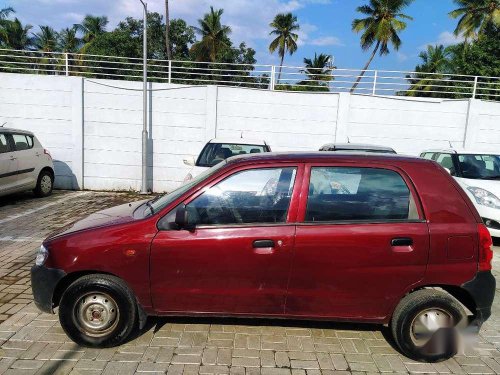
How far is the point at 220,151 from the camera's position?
309 inches

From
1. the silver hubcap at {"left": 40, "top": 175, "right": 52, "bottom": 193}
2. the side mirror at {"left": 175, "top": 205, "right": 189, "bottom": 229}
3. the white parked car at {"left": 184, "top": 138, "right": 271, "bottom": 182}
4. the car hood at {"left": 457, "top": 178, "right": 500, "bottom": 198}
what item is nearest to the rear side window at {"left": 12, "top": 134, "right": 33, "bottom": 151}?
the silver hubcap at {"left": 40, "top": 175, "right": 52, "bottom": 193}

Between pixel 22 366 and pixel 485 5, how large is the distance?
3434cm

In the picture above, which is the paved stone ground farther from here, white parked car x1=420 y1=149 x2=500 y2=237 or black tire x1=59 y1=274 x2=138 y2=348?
white parked car x1=420 y1=149 x2=500 y2=237

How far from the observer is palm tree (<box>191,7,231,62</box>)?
36875mm

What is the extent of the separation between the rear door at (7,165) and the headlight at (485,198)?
922 centimetres

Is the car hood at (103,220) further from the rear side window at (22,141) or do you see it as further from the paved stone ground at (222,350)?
the rear side window at (22,141)

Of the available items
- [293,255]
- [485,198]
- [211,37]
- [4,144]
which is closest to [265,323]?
[293,255]

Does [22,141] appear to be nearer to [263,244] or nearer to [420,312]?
[263,244]

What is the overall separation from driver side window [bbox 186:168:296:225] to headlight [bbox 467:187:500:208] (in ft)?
15.6

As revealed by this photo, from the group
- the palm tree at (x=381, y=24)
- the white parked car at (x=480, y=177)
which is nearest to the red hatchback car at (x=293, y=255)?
the white parked car at (x=480, y=177)

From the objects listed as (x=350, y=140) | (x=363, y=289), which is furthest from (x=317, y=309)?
(x=350, y=140)

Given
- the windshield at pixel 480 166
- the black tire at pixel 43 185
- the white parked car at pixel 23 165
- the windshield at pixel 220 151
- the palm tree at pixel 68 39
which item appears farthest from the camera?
the palm tree at pixel 68 39

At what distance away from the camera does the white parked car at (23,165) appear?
8.77m

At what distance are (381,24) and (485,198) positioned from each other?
2525 centimetres
